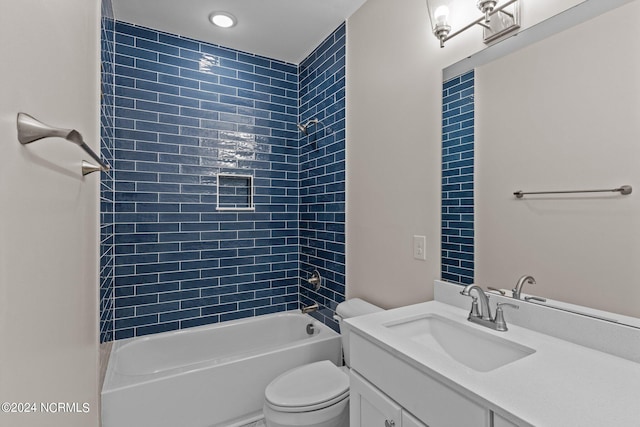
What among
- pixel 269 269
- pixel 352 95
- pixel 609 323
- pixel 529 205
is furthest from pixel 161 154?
pixel 609 323

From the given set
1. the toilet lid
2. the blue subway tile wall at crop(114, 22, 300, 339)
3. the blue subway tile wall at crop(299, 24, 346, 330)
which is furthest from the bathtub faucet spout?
the toilet lid

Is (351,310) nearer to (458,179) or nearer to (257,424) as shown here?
(257,424)

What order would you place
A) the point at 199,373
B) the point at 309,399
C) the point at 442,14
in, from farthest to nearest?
the point at 199,373, the point at 309,399, the point at 442,14

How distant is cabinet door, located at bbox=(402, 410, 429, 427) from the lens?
93cm

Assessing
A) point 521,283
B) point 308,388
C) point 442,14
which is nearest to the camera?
point 521,283

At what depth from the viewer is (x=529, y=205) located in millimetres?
1176

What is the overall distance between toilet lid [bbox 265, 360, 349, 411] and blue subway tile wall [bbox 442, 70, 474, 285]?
0.79 m

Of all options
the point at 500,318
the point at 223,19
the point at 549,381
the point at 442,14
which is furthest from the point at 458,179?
the point at 223,19

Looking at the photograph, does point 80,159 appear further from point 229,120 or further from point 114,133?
point 229,120

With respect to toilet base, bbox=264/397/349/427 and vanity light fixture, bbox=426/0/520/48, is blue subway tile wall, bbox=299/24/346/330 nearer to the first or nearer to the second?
toilet base, bbox=264/397/349/427

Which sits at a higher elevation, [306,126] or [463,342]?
[306,126]

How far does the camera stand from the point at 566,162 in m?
1.06

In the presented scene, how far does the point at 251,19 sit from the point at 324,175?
1.23m

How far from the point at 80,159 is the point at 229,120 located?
1840 mm
